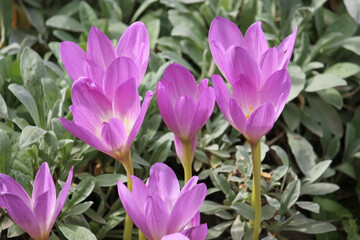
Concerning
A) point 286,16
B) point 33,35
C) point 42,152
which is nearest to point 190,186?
point 42,152

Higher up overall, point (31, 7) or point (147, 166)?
point (31, 7)

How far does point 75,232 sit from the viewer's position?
106 centimetres

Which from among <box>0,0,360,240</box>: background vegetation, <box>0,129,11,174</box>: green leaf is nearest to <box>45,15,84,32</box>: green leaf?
<box>0,0,360,240</box>: background vegetation

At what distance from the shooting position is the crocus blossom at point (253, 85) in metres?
0.87

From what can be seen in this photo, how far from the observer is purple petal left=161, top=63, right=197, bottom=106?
3.01 ft

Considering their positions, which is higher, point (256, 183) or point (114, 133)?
point (114, 133)

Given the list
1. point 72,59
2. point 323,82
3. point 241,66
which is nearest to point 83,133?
point 72,59

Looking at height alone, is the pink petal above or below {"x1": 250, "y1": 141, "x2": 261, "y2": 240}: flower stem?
above

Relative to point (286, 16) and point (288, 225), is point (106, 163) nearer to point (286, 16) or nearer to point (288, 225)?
point (288, 225)

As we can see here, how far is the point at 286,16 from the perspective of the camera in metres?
1.68

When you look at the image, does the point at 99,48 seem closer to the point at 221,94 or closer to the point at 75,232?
the point at 221,94

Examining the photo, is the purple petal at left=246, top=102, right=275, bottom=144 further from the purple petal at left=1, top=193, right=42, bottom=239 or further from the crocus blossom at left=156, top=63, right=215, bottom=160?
the purple petal at left=1, top=193, right=42, bottom=239

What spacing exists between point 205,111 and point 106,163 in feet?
1.56

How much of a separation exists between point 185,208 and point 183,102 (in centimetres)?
17
